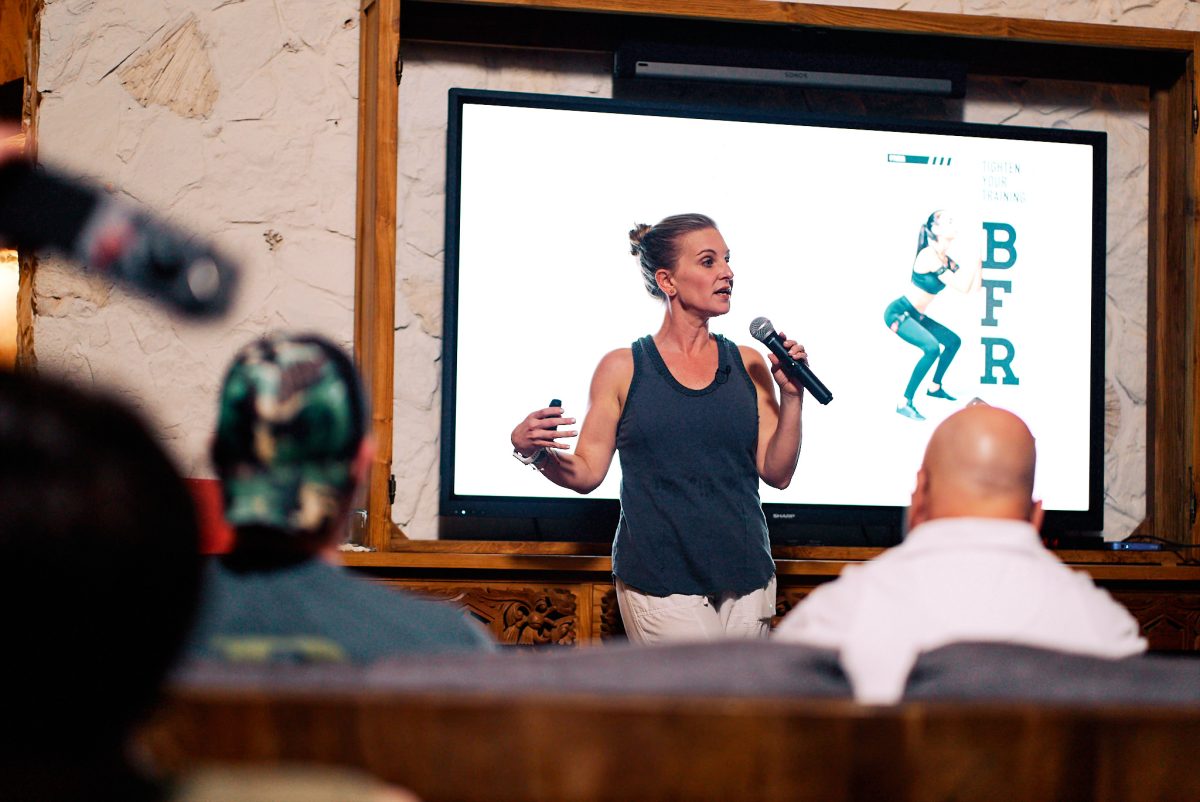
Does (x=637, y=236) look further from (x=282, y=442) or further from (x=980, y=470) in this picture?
(x=282, y=442)

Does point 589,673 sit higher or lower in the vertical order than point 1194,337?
lower

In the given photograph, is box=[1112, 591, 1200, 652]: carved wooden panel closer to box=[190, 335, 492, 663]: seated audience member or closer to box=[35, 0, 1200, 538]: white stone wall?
box=[35, 0, 1200, 538]: white stone wall

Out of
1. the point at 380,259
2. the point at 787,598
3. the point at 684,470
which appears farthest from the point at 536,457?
the point at 787,598

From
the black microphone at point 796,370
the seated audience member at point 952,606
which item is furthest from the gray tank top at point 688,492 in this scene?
the seated audience member at point 952,606

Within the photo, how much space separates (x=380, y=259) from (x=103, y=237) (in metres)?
2.35

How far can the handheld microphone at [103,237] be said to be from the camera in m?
0.87

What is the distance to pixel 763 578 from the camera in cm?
275

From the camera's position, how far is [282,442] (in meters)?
1.23

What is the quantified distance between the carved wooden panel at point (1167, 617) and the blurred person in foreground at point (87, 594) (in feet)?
10.5

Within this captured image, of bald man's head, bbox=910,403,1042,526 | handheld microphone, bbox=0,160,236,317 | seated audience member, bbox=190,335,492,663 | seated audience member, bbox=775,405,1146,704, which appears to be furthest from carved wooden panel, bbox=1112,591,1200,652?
handheld microphone, bbox=0,160,236,317

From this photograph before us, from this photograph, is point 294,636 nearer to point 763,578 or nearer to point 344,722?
point 344,722

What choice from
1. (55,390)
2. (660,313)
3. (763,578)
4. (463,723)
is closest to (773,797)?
(463,723)

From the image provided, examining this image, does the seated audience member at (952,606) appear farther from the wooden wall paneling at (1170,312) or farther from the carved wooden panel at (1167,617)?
the wooden wall paneling at (1170,312)

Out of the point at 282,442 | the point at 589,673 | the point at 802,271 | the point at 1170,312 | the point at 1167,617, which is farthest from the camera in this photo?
the point at 1170,312
